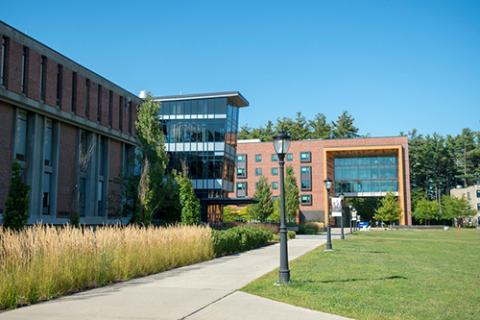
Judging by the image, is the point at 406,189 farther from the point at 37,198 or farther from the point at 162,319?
the point at 162,319

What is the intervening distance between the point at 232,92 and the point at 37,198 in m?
25.7

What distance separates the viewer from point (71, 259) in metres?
10.8

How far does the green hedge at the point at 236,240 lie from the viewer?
807 inches

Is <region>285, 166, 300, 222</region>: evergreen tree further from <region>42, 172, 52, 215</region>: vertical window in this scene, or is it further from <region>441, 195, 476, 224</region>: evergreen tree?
<region>441, 195, 476, 224</region>: evergreen tree

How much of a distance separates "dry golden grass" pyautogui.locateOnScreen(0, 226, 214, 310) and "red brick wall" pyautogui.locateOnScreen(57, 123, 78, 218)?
64.7 ft

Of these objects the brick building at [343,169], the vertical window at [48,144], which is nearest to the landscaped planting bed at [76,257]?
the vertical window at [48,144]

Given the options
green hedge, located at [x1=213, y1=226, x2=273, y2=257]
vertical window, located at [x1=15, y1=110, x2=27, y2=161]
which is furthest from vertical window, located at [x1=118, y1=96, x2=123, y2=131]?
green hedge, located at [x1=213, y1=226, x2=273, y2=257]

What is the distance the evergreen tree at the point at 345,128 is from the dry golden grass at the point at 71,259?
108m

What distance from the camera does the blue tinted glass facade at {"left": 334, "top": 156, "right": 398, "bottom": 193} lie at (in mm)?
86375

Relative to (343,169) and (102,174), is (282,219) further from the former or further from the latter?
(343,169)

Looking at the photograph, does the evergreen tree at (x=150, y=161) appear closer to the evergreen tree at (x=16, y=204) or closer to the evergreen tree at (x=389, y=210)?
the evergreen tree at (x=16, y=204)

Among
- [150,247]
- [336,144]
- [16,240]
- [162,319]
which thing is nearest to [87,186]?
[150,247]

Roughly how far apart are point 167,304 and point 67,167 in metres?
27.7

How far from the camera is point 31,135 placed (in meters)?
30.4
